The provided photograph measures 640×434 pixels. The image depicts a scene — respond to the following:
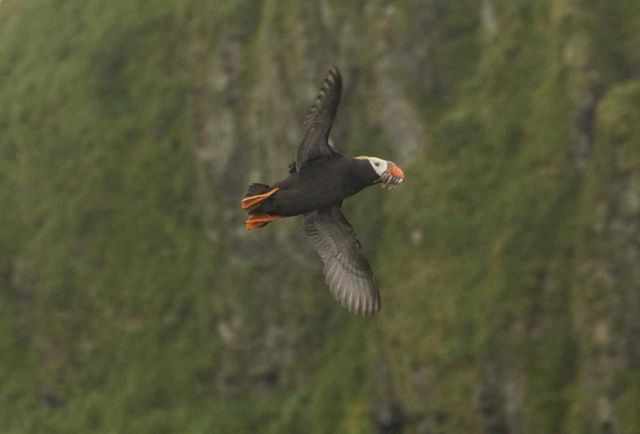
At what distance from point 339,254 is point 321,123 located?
8.85 ft

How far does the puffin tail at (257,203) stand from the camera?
1596 cm

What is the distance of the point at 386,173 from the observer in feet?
51.9

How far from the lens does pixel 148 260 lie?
7150cm

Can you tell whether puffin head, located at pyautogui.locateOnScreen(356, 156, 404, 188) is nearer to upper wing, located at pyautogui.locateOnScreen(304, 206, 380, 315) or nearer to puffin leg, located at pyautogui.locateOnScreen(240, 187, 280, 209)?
puffin leg, located at pyautogui.locateOnScreen(240, 187, 280, 209)

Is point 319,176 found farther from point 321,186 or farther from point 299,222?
point 299,222

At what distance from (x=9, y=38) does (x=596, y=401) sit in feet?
147

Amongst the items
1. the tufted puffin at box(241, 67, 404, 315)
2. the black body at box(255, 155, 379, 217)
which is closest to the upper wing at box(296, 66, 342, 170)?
the tufted puffin at box(241, 67, 404, 315)

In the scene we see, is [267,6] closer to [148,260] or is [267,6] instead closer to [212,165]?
[212,165]

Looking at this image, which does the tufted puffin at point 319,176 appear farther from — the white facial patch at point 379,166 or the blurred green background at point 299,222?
the blurred green background at point 299,222

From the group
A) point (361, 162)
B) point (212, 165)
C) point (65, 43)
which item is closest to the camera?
point (361, 162)

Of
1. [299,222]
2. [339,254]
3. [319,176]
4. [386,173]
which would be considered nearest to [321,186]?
[319,176]

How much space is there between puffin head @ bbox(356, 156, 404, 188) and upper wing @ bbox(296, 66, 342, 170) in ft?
2.13

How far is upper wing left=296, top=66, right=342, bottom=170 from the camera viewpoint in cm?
1573

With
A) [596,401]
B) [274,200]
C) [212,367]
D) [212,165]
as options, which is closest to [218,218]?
[212,165]
